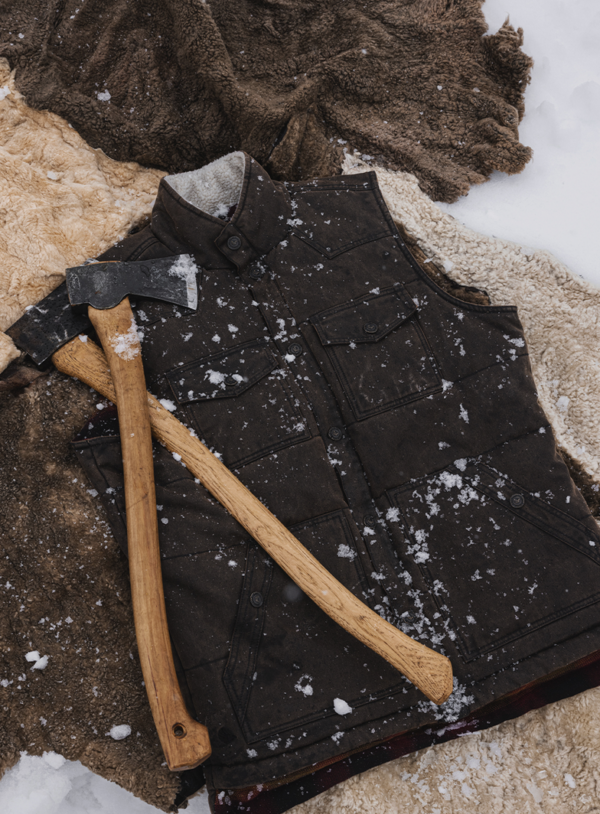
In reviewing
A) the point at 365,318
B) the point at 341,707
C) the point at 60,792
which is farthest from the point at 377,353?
the point at 60,792

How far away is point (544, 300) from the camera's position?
1.99 meters

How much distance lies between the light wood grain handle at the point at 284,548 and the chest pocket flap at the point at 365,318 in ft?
1.88

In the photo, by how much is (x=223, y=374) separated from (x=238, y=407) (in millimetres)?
122

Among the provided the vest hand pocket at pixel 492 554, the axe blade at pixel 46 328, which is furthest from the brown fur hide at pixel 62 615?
the vest hand pocket at pixel 492 554

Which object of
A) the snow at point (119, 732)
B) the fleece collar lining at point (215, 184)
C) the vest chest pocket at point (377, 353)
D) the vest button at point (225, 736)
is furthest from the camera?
the fleece collar lining at point (215, 184)

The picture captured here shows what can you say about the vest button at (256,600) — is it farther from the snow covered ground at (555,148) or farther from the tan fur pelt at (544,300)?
the snow covered ground at (555,148)

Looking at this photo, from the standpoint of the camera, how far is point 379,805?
165cm

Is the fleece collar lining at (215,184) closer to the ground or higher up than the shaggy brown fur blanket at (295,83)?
closer to the ground

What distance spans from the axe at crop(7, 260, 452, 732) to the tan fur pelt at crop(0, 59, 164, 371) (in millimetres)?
123

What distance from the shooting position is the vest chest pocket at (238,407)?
1690mm

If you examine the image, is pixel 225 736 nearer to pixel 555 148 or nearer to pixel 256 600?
pixel 256 600

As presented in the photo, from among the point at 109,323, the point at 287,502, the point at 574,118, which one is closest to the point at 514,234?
the point at 574,118

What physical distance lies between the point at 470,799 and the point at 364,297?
1.69 metres

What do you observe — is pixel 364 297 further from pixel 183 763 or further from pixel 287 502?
pixel 183 763
